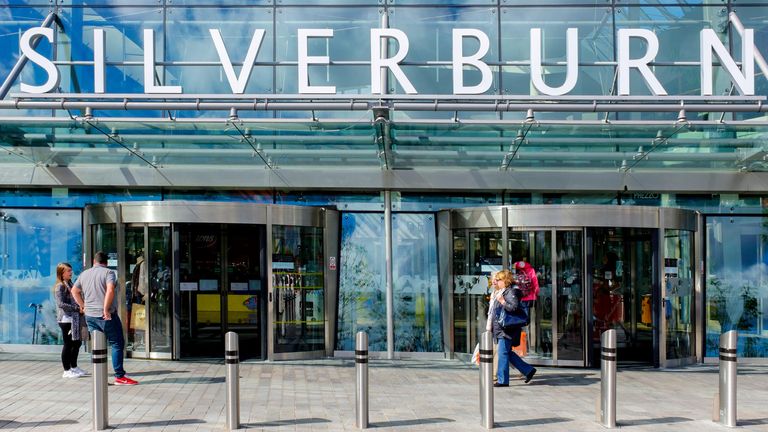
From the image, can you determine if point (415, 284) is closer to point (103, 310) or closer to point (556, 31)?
point (556, 31)

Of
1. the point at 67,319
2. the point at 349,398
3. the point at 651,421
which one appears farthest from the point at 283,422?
the point at 67,319

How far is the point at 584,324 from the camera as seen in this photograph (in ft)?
41.0

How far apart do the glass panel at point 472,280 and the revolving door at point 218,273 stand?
2.21m

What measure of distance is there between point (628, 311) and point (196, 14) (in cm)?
936

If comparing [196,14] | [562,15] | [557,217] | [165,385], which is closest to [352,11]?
[196,14]

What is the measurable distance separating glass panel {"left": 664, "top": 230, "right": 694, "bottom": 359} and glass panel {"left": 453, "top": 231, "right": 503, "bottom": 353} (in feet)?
9.37

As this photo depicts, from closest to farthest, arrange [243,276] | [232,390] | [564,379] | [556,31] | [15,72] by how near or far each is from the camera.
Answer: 1. [232,390]
2. [564,379]
3. [15,72]
4. [243,276]
5. [556,31]

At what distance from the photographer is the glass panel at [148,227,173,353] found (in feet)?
41.2

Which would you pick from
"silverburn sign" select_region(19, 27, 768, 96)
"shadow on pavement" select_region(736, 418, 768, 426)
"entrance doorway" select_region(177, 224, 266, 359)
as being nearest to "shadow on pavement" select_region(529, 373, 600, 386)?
"shadow on pavement" select_region(736, 418, 768, 426)

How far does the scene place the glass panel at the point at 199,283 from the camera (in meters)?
13.1

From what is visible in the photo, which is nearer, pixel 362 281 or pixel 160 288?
pixel 160 288

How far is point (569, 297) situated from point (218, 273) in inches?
233

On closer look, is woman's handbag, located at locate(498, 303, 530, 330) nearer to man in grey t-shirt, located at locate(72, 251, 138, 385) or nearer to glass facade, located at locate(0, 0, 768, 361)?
glass facade, located at locate(0, 0, 768, 361)

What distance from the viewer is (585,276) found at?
12508mm
